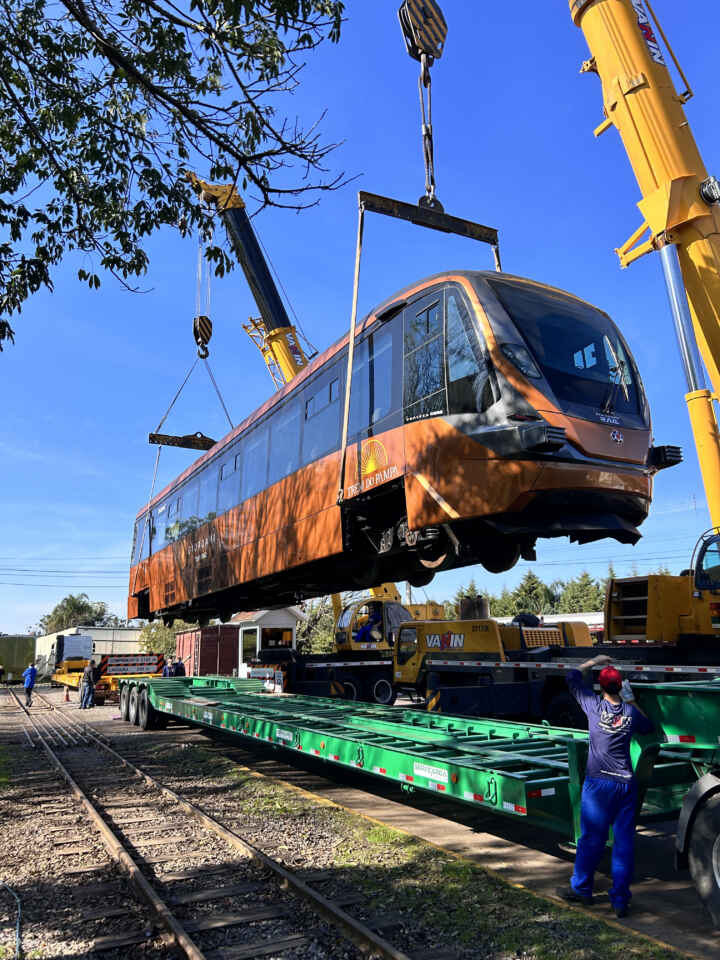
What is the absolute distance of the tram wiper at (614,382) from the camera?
708 centimetres

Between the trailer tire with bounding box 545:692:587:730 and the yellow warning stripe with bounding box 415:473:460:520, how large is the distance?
16.2 ft

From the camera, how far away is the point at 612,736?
182 inches

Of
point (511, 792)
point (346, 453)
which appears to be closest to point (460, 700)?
point (346, 453)

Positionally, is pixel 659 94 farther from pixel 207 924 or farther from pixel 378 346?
pixel 207 924

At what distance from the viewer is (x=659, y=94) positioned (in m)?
11.7

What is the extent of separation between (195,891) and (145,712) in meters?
12.0

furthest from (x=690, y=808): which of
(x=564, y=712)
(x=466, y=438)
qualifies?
(x=564, y=712)

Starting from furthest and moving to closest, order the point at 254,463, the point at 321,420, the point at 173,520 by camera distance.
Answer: the point at 173,520, the point at 254,463, the point at 321,420

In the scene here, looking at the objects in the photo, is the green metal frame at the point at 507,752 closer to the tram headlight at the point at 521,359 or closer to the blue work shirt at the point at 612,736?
the blue work shirt at the point at 612,736

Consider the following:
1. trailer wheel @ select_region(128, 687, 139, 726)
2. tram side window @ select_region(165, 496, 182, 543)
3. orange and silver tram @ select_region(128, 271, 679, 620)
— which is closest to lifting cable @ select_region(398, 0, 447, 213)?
orange and silver tram @ select_region(128, 271, 679, 620)

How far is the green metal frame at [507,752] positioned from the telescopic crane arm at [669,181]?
231 inches

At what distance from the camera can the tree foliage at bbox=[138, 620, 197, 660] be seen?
41344 mm

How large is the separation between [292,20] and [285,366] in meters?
13.6

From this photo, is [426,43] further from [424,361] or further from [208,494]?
[208,494]
